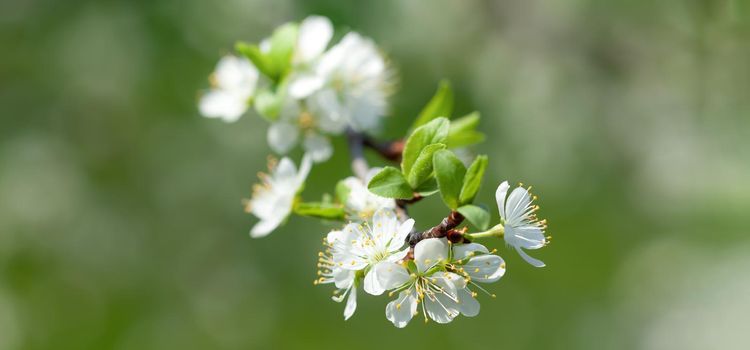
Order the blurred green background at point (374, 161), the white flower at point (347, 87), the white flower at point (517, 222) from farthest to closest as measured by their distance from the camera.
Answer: the blurred green background at point (374, 161) → the white flower at point (347, 87) → the white flower at point (517, 222)

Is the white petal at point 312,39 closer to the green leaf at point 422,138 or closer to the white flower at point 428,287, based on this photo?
the green leaf at point 422,138

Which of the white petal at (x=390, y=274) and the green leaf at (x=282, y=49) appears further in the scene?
the green leaf at (x=282, y=49)

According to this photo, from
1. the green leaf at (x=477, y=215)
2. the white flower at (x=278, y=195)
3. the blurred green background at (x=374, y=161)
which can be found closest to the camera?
the green leaf at (x=477, y=215)

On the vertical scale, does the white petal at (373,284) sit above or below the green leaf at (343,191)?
below

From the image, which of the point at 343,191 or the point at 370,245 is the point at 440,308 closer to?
the point at 370,245

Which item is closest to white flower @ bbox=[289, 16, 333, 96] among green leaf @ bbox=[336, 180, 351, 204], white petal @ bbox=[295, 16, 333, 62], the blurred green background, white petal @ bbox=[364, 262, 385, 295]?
white petal @ bbox=[295, 16, 333, 62]

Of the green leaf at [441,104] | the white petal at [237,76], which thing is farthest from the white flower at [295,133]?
the green leaf at [441,104]

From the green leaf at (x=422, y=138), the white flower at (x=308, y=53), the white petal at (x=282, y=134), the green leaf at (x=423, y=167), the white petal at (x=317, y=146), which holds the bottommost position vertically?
the green leaf at (x=423, y=167)
